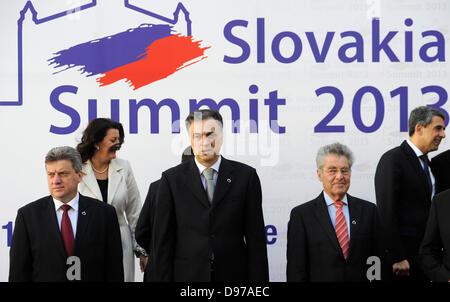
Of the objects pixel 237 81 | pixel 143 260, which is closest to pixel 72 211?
pixel 143 260

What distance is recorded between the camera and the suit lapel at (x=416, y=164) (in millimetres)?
4180

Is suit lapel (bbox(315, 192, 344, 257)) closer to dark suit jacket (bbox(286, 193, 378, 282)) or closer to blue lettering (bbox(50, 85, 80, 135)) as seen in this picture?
dark suit jacket (bbox(286, 193, 378, 282))

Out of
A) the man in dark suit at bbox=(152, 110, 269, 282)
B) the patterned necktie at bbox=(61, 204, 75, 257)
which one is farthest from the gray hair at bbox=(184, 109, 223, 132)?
the patterned necktie at bbox=(61, 204, 75, 257)

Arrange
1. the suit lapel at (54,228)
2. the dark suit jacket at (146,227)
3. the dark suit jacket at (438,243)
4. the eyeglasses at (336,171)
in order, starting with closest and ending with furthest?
the dark suit jacket at (438,243), the suit lapel at (54,228), the eyeglasses at (336,171), the dark suit jacket at (146,227)

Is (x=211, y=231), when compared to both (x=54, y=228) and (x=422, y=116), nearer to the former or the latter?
(x=54, y=228)

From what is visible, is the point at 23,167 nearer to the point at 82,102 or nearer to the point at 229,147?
the point at 82,102

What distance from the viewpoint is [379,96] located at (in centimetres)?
441

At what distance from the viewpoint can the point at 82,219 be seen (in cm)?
336

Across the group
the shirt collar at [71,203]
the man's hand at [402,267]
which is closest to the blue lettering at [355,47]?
the man's hand at [402,267]

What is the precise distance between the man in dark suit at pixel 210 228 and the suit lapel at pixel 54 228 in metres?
0.48

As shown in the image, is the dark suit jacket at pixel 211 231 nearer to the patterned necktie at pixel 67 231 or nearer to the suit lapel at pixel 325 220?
the suit lapel at pixel 325 220

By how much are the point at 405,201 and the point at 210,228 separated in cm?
150

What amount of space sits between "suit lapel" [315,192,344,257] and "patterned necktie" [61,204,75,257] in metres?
1.31

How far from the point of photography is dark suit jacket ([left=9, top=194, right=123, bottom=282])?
3230 mm
